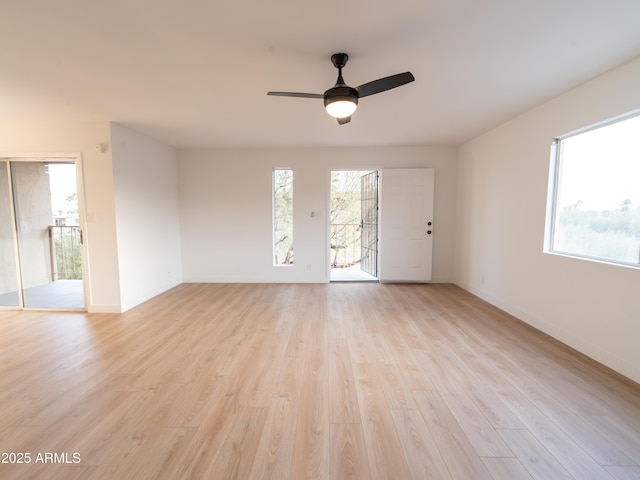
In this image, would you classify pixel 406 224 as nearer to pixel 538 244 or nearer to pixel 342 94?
pixel 538 244

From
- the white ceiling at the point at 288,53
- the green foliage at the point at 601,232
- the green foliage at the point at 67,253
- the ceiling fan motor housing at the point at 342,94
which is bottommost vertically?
the green foliage at the point at 67,253

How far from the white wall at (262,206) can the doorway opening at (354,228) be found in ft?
1.81

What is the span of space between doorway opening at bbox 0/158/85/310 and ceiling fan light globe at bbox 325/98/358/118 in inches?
143

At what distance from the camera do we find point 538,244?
3.02 metres

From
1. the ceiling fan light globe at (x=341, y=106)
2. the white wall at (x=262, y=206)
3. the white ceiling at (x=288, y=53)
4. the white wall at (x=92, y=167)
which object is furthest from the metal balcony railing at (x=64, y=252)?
the ceiling fan light globe at (x=341, y=106)

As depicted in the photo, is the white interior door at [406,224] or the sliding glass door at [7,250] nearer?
the sliding glass door at [7,250]

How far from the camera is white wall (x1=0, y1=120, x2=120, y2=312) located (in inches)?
134

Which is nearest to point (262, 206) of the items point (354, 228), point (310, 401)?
point (354, 228)

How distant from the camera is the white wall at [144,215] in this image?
11.7ft

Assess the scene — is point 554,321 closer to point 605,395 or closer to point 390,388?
point 605,395

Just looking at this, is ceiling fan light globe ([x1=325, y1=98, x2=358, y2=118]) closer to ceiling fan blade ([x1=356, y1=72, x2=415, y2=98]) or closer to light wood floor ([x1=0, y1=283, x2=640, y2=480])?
ceiling fan blade ([x1=356, y1=72, x2=415, y2=98])

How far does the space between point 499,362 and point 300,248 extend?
134 inches

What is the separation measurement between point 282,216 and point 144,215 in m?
2.22

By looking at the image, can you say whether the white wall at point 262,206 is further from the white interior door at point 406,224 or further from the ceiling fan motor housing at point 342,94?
the ceiling fan motor housing at point 342,94
